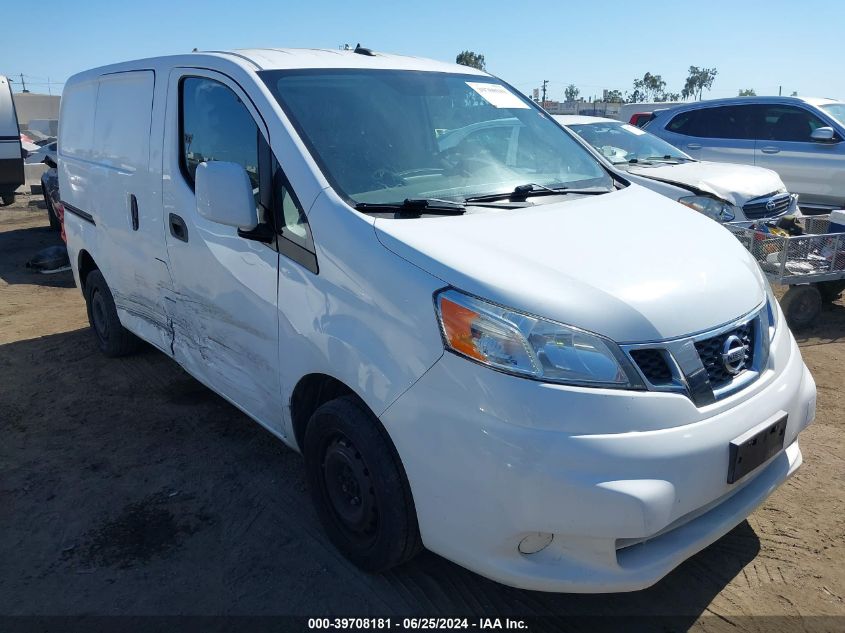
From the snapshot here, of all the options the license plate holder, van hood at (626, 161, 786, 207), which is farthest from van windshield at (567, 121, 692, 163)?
the license plate holder

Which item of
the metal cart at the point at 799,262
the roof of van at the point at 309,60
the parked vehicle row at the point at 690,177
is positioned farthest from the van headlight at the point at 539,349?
the parked vehicle row at the point at 690,177

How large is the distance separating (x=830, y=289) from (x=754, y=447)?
4853 millimetres

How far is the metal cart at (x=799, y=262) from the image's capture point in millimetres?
5566

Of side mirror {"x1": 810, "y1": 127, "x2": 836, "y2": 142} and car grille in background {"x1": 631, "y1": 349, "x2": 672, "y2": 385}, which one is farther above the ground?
side mirror {"x1": 810, "y1": 127, "x2": 836, "y2": 142}

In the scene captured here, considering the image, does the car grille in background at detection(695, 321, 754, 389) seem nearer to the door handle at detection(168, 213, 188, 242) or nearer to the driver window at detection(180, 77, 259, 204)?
the driver window at detection(180, 77, 259, 204)

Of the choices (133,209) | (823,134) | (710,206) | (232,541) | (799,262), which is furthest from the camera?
(823,134)

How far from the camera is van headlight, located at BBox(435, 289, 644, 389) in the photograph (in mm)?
2146

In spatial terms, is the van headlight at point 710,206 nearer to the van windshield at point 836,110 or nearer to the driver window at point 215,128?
the van windshield at point 836,110

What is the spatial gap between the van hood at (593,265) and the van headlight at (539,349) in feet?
0.12

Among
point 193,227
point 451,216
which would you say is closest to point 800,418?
point 451,216

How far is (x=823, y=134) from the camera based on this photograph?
877 centimetres

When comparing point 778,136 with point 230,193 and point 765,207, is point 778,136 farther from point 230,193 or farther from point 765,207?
point 230,193

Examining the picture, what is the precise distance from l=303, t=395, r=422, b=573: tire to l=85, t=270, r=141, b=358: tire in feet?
9.37

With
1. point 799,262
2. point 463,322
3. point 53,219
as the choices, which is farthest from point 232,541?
point 53,219
